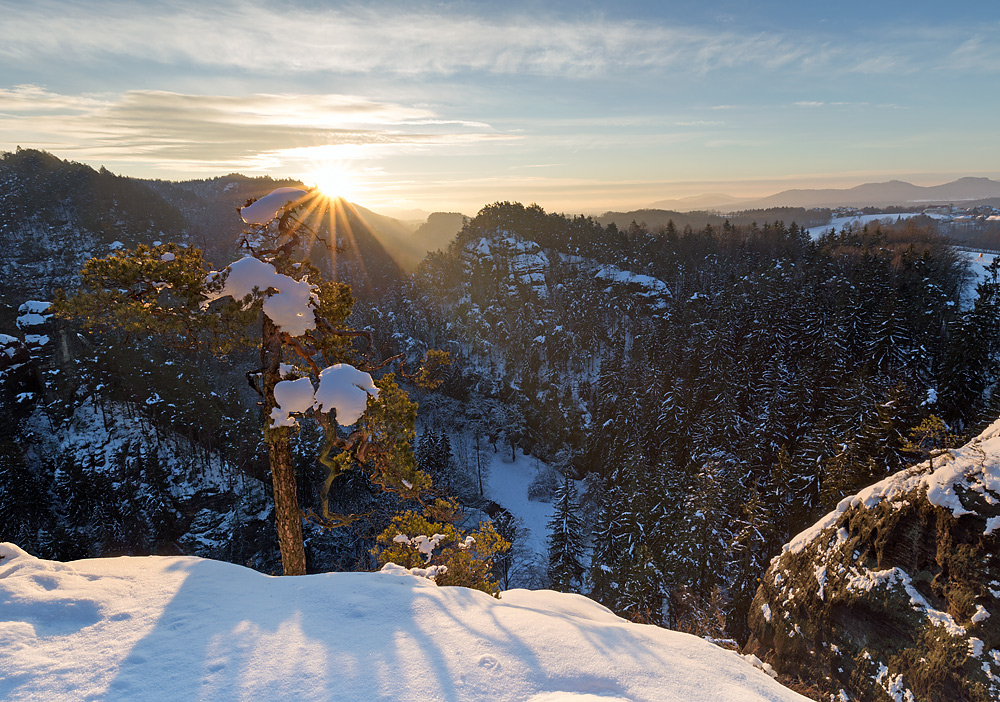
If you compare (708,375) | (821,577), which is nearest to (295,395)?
(821,577)

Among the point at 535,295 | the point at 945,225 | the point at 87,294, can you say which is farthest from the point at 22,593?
the point at 945,225

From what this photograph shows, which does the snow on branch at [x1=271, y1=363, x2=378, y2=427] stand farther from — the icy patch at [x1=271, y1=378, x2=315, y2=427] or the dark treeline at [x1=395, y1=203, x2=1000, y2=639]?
the dark treeline at [x1=395, y1=203, x2=1000, y2=639]

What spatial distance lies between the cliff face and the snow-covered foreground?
9.39m

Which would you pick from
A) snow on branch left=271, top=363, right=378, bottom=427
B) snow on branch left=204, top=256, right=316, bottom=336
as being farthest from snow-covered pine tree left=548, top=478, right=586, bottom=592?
snow on branch left=204, top=256, right=316, bottom=336

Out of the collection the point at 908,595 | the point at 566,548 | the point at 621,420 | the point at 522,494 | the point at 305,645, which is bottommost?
the point at 522,494

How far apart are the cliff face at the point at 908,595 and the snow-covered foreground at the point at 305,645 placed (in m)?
9.39

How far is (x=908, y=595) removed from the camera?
1342 cm

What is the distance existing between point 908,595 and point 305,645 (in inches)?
664

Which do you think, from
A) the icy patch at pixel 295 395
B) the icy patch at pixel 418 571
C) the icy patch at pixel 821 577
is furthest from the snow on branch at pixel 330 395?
the icy patch at pixel 821 577

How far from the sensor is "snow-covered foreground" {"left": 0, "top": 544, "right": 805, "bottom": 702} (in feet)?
15.0

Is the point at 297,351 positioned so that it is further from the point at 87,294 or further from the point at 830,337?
the point at 830,337

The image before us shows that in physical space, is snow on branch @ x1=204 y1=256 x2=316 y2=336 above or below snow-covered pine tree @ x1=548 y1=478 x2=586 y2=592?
above

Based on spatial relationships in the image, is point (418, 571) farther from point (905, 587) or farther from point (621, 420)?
point (621, 420)

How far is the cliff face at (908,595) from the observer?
458 inches
